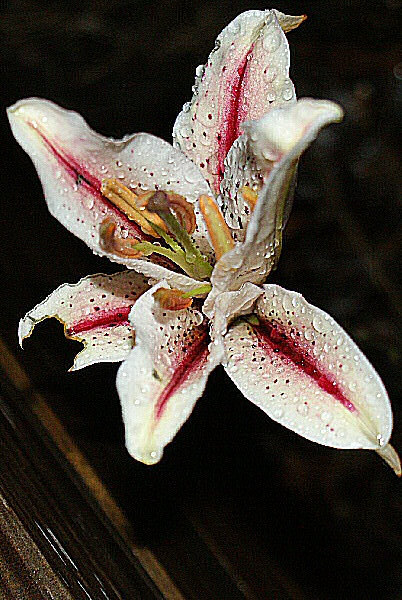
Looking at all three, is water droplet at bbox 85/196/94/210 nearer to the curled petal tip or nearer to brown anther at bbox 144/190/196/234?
brown anther at bbox 144/190/196/234

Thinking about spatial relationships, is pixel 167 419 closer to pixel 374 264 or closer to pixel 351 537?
pixel 351 537

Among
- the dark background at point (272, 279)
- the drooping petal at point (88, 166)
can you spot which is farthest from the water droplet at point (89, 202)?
the dark background at point (272, 279)

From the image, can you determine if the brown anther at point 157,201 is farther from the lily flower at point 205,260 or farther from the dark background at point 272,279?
the dark background at point 272,279

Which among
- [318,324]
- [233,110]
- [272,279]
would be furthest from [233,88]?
[272,279]

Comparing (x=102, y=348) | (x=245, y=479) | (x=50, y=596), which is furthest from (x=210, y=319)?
(x=245, y=479)

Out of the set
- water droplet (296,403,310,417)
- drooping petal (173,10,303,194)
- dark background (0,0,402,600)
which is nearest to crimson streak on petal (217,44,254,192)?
drooping petal (173,10,303,194)

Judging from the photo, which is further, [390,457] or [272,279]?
[272,279]

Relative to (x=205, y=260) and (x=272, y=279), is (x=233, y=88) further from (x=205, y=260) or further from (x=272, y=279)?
(x=272, y=279)
